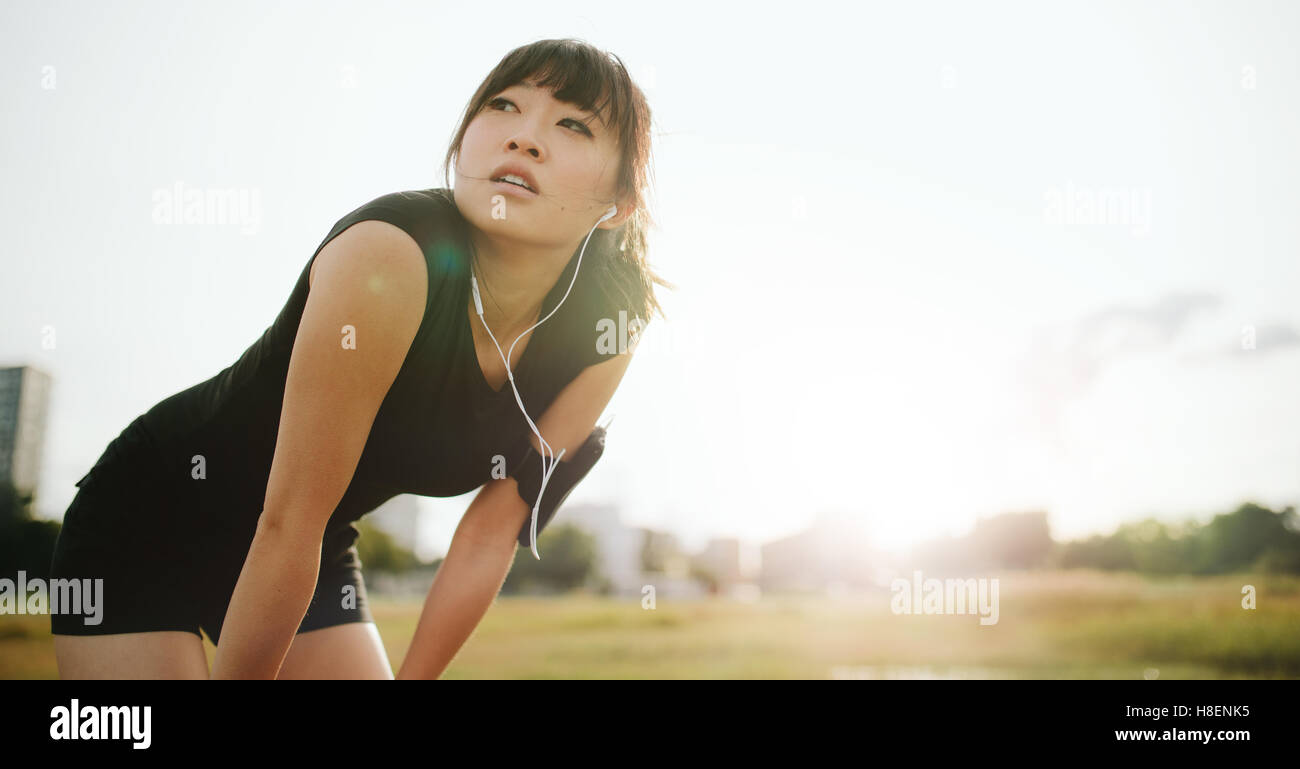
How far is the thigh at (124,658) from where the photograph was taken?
5.21 feet

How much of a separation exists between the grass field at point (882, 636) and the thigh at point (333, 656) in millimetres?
8755

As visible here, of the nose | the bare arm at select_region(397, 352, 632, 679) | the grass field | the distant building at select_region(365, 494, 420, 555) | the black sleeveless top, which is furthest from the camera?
the distant building at select_region(365, 494, 420, 555)

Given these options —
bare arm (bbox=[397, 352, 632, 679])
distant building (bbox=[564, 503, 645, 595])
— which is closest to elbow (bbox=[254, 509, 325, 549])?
bare arm (bbox=[397, 352, 632, 679])

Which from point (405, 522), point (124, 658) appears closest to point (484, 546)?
point (124, 658)

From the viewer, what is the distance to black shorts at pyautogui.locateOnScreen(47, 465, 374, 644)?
1.61 metres

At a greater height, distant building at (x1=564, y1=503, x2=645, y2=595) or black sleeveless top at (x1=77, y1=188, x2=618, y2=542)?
black sleeveless top at (x1=77, y1=188, x2=618, y2=542)

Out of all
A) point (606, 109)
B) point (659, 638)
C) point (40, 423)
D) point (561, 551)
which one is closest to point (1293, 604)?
point (606, 109)

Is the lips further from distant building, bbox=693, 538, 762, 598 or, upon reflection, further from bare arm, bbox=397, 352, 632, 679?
distant building, bbox=693, 538, 762, 598

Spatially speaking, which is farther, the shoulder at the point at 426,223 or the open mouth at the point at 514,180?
the open mouth at the point at 514,180

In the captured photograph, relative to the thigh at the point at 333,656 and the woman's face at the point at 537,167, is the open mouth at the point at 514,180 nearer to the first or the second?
the woman's face at the point at 537,167

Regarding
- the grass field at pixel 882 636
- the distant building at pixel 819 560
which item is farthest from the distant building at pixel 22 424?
the distant building at pixel 819 560
